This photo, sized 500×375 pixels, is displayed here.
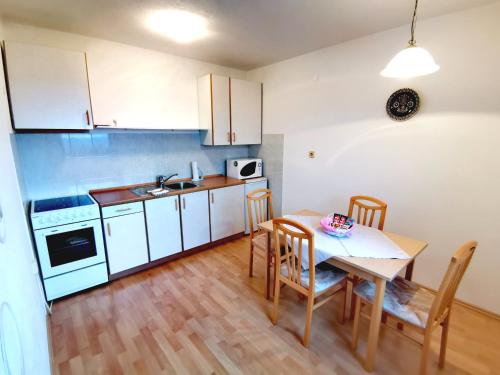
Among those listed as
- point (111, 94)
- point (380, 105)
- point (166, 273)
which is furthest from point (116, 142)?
point (380, 105)

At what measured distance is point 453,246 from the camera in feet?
7.20

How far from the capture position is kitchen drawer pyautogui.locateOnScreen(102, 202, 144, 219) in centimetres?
236

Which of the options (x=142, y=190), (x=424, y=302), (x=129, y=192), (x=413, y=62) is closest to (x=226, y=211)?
(x=142, y=190)

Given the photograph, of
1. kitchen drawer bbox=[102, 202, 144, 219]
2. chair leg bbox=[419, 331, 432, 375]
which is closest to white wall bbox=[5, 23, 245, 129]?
kitchen drawer bbox=[102, 202, 144, 219]

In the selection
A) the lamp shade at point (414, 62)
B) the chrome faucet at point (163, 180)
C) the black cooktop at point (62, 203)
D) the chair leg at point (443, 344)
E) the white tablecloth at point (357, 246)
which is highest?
the lamp shade at point (414, 62)

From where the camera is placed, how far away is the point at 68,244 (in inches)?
86.5

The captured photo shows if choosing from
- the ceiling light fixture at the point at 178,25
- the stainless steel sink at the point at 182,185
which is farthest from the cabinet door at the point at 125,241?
the ceiling light fixture at the point at 178,25

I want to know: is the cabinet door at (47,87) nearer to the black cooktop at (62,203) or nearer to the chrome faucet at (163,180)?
the black cooktop at (62,203)

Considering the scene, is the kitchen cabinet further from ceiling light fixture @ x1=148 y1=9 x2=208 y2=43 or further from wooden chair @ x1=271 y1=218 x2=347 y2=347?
ceiling light fixture @ x1=148 y1=9 x2=208 y2=43

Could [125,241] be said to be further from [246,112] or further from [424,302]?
[424,302]

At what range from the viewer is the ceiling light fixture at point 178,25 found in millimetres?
2002

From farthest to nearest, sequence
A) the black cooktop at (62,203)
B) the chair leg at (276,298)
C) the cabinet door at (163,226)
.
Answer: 1. the cabinet door at (163,226)
2. the black cooktop at (62,203)
3. the chair leg at (276,298)

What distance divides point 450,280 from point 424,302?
0.40 m

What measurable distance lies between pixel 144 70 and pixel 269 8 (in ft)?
5.40
